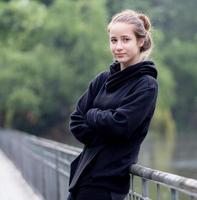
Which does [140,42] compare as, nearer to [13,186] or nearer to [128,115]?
[128,115]

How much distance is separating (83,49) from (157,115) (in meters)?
6.48

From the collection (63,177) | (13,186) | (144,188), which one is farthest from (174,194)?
(13,186)

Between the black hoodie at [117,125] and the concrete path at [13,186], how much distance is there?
7286mm

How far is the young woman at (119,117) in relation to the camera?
4352 mm

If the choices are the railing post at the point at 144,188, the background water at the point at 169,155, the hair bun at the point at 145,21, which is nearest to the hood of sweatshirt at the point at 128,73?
the hair bun at the point at 145,21

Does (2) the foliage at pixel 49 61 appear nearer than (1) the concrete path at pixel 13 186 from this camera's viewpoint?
No

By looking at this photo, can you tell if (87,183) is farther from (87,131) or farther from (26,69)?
(26,69)

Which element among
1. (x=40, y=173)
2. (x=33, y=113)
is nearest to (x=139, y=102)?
(x=40, y=173)

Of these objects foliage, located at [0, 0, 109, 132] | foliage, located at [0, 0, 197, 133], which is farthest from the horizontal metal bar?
foliage, located at [0, 0, 109, 132]

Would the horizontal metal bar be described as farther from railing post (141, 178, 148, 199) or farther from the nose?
the nose

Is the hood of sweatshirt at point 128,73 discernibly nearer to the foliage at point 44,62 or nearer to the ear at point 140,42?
the ear at point 140,42

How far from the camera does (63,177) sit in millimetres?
8328

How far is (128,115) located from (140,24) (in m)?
0.53

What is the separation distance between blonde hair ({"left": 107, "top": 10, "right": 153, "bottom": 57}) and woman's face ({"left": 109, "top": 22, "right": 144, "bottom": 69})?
0.08 ft
